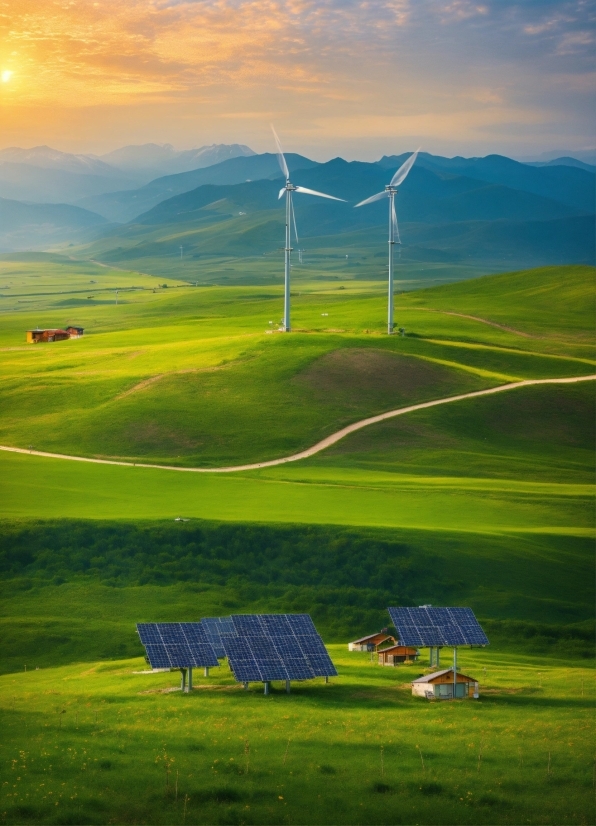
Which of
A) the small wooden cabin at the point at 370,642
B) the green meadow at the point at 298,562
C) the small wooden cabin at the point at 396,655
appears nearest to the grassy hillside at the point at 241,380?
the green meadow at the point at 298,562

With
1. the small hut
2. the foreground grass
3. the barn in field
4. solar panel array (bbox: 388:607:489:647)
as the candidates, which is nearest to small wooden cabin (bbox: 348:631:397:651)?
solar panel array (bbox: 388:607:489:647)

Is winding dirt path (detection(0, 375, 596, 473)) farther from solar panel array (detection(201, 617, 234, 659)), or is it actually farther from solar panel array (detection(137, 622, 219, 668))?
solar panel array (detection(137, 622, 219, 668))

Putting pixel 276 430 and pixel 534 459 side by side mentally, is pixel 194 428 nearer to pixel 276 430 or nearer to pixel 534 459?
pixel 276 430

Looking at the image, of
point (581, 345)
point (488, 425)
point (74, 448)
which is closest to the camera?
point (74, 448)

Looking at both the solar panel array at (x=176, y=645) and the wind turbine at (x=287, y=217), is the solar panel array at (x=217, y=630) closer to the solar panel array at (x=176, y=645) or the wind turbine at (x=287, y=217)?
the solar panel array at (x=176, y=645)

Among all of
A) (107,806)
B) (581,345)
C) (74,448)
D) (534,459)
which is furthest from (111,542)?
(581,345)

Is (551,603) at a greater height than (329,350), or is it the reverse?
(329,350)

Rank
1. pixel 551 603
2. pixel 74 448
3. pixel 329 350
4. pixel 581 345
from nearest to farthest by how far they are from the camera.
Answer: pixel 551 603, pixel 74 448, pixel 329 350, pixel 581 345
